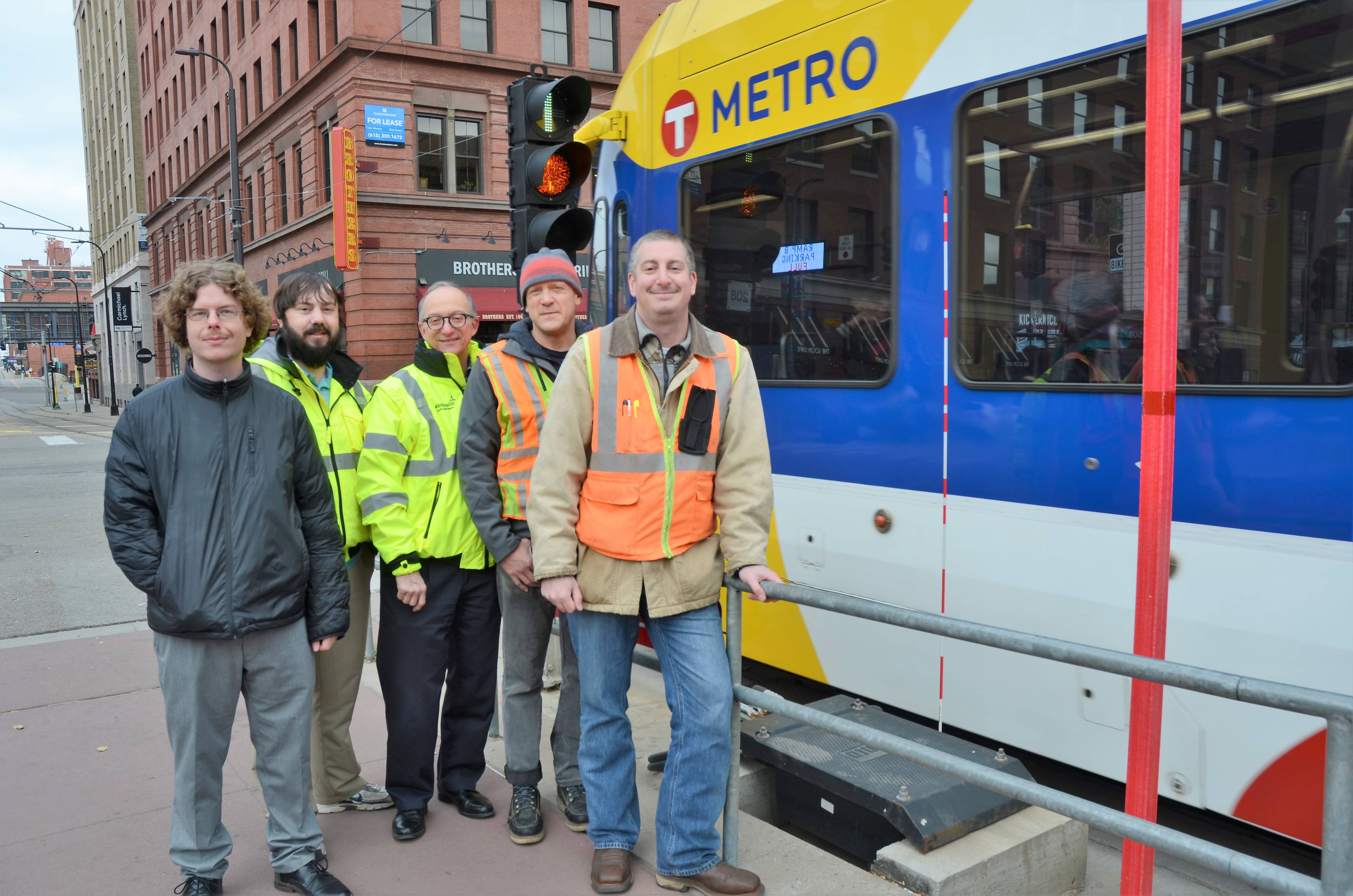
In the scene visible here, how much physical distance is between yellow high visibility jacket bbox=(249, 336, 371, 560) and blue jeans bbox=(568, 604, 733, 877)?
98cm

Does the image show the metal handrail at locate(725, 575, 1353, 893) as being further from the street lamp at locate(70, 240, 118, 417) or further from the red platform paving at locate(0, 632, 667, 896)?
the street lamp at locate(70, 240, 118, 417)

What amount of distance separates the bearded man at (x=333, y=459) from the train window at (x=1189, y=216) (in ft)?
7.33

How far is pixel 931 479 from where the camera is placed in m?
3.81

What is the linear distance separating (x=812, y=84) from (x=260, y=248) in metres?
31.4

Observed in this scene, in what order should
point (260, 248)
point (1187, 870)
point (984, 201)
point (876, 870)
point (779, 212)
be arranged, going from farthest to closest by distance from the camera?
point (260, 248) < point (779, 212) < point (984, 201) < point (1187, 870) < point (876, 870)

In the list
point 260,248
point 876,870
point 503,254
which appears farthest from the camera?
point 260,248

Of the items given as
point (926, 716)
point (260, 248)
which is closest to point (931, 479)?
point (926, 716)

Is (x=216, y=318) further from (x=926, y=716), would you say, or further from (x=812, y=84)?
(x=926, y=716)

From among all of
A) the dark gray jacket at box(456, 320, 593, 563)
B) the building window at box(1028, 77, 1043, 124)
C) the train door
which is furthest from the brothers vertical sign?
A: the building window at box(1028, 77, 1043, 124)

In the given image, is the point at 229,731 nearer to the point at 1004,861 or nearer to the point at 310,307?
the point at 310,307

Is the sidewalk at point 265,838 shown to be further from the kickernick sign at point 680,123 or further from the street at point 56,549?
the kickernick sign at point 680,123

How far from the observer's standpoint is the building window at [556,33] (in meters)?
26.4

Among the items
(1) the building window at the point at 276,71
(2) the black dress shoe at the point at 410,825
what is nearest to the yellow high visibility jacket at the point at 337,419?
(2) the black dress shoe at the point at 410,825

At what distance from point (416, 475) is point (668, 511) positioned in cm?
106
